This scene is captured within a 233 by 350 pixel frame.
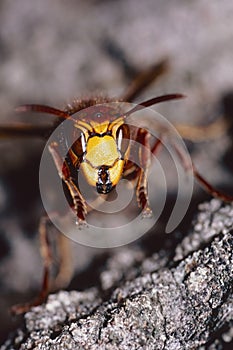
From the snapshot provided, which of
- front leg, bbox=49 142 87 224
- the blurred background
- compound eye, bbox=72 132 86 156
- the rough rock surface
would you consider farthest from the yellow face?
the blurred background

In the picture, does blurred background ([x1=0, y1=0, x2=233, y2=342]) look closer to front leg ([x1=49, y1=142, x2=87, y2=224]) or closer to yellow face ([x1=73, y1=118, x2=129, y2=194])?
front leg ([x1=49, y1=142, x2=87, y2=224])

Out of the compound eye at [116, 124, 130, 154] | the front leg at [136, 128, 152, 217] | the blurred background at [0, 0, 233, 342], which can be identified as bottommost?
the blurred background at [0, 0, 233, 342]

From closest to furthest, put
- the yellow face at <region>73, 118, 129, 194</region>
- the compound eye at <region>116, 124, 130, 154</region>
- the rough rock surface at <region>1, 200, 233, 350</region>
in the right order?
the rough rock surface at <region>1, 200, 233, 350</region>, the yellow face at <region>73, 118, 129, 194</region>, the compound eye at <region>116, 124, 130, 154</region>

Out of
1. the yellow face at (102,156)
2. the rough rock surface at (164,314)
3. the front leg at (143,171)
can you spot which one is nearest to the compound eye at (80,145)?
the yellow face at (102,156)

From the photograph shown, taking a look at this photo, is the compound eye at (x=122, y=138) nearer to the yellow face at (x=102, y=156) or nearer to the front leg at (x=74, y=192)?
the yellow face at (x=102, y=156)

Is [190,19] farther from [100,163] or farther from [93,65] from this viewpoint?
[100,163]

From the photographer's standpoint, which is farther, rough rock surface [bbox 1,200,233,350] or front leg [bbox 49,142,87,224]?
front leg [bbox 49,142,87,224]

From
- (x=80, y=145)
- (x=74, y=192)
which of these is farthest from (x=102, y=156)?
(x=74, y=192)
